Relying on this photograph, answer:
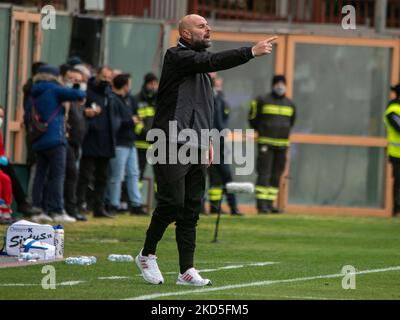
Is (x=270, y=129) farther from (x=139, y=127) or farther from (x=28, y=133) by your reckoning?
(x=28, y=133)

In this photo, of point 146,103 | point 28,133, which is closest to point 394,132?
point 146,103

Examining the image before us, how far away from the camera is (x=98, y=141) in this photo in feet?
69.6

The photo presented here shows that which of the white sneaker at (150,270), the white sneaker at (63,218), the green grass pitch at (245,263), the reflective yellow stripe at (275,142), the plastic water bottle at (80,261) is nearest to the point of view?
the green grass pitch at (245,263)

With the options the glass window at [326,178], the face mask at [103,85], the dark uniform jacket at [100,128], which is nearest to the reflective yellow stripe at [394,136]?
the glass window at [326,178]

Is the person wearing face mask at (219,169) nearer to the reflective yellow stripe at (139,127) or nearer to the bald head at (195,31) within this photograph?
the reflective yellow stripe at (139,127)

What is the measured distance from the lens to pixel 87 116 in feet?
69.4

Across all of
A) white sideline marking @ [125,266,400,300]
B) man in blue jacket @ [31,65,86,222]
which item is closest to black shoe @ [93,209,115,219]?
man in blue jacket @ [31,65,86,222]

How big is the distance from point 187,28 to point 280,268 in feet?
10.6

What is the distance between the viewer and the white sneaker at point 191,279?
12102 mm

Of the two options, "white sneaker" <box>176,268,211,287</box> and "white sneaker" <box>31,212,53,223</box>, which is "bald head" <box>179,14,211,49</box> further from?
"white sneaker" <box>31,212,53,223</box>

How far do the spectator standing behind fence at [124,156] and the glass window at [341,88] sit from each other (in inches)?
196

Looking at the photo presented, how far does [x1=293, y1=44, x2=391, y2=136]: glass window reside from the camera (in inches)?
1055

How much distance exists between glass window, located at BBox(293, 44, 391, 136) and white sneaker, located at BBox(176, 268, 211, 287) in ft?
48.6

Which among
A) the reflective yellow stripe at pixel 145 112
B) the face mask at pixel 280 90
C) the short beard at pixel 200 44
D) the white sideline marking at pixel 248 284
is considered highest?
the short beard at pixel 200 44
